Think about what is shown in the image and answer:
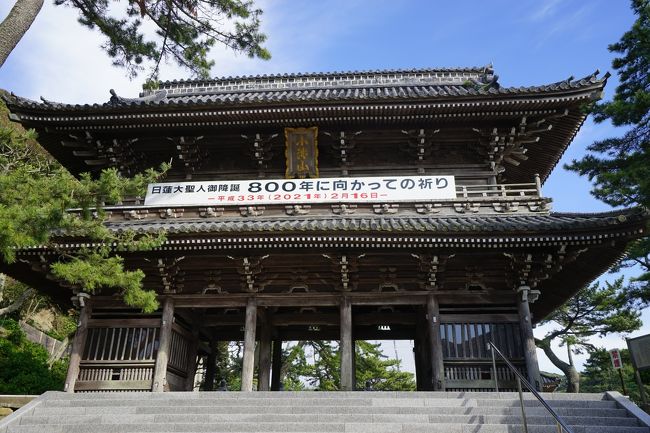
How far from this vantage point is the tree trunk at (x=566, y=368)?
24.5 metres

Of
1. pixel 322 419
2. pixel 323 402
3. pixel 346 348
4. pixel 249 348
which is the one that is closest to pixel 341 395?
pixel 323 402

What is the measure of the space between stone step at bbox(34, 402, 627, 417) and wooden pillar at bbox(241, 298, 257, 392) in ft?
6.56

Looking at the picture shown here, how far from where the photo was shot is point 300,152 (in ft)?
45.8

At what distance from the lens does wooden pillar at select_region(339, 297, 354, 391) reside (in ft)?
37.0

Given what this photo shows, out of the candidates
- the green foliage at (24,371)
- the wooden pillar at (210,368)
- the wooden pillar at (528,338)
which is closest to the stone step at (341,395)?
the wooden pillar at (528,338)

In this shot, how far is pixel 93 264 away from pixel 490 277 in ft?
29.8

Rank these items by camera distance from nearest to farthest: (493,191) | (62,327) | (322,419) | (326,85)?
(322,419) → (493,191) → (326,85) → (62,327)

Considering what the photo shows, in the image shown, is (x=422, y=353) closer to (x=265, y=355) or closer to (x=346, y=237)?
(x=265, y=355)

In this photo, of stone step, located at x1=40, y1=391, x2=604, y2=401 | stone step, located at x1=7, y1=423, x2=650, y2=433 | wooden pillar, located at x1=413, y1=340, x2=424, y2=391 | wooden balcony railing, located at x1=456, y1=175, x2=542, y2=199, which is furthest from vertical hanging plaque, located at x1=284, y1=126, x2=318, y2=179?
stone step, located at x1=7, y1=423, x2=650, y2=433

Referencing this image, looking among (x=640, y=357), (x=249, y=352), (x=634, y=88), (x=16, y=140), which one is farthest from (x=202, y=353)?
(x=634, y=88)

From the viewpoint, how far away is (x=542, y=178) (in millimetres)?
16828

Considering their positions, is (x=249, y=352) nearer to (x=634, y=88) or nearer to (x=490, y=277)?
(x=490, y=277)

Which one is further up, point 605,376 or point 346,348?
point 605,376

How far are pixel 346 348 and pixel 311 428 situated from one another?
341 cm
